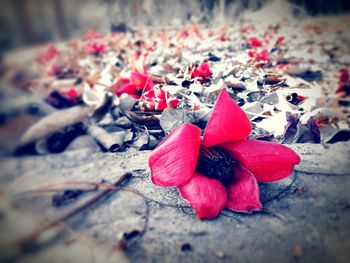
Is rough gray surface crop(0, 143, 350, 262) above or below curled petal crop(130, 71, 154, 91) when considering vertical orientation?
below

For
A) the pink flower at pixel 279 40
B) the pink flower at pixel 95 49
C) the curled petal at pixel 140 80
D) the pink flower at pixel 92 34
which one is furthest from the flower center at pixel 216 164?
the pink flower at pixel 92 34

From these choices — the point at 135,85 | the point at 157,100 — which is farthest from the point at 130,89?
the point at 157,100

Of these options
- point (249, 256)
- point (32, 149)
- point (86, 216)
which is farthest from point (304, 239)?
point (32, 149)

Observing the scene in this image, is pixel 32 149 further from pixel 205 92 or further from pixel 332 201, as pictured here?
pixel 332 201

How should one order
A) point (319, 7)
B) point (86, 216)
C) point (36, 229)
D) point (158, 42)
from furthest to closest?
1. point (158, 42)
2. point (319, 7)
3. point (86, 216)
4. point (36, 229)

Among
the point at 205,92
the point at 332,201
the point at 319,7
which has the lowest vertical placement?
the point at 332,201

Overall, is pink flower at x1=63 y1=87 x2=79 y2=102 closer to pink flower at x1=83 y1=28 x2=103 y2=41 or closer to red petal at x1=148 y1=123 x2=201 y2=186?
red petal at x1=148 y1=123 x2=201 y2=186

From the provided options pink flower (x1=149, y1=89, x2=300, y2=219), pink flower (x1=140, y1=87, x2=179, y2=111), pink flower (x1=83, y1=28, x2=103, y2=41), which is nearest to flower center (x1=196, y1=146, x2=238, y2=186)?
pink flower (x1=149, y1=89, x2=300, y2=219)
